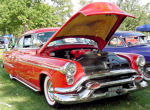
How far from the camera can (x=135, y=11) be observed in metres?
28.7

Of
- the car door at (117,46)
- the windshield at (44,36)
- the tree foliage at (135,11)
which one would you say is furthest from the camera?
the tree foliage at (135,11)

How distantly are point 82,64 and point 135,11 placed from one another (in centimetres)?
2799

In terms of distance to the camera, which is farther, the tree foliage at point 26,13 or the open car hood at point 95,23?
the tree foliage at point 26,13

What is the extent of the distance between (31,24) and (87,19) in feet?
74.0

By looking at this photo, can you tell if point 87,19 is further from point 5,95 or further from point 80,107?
point 5,95

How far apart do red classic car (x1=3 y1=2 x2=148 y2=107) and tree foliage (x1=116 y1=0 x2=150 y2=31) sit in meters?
24.0

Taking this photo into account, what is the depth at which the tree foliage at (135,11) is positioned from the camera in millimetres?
27444

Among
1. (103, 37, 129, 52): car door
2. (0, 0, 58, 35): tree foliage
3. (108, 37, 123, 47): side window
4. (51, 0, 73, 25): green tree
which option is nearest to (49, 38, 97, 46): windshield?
(103, 37, 129, 52): car door

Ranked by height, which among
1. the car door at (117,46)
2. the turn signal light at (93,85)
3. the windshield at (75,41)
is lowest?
the turn signal light at (93,85)

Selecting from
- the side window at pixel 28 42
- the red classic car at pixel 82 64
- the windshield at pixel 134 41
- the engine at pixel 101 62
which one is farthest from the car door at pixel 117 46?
the side window at pixel 28 42

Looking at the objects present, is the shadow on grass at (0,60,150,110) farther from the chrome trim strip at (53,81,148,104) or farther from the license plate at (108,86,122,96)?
the chrome trim strip at (53,81,148,104)

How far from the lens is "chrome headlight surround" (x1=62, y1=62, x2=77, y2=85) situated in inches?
113

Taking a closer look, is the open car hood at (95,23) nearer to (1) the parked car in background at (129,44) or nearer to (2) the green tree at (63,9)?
(1) the parked car in background at (129,44)

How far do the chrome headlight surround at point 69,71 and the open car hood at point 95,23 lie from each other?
75 cm
